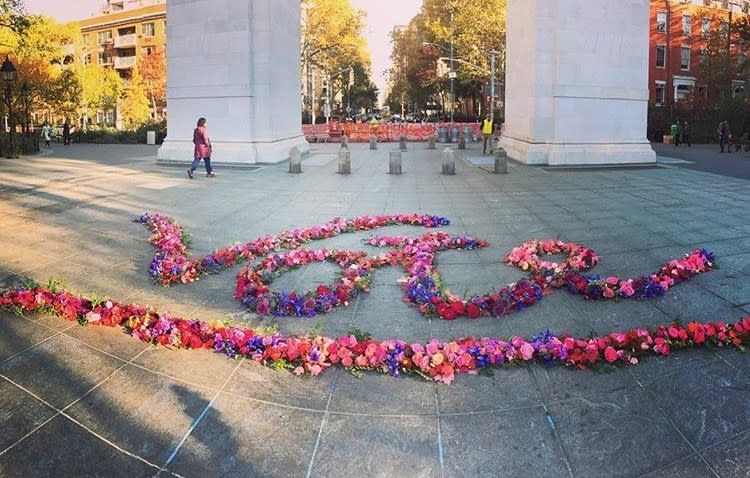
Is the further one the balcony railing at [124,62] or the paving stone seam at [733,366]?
the balcony railing at [124,62]

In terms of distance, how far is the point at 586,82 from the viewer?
2258 cm

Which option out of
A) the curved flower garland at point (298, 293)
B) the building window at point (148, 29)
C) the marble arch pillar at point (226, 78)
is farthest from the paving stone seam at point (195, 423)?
the building window at point (148, 29)

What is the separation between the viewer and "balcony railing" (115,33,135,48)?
85750 millimetres

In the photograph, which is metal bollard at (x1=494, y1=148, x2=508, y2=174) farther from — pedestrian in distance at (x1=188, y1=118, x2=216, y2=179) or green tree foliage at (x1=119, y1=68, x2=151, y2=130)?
green tree foliage at (x1=119, y1=68, x2=151, y2=130)

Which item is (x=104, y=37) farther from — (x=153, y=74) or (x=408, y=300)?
(x=408, y=300)

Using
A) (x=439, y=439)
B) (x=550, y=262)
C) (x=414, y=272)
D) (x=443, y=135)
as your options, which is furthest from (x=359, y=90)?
(x=439, y=439)

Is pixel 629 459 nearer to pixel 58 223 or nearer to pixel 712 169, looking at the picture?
pixel 58 223

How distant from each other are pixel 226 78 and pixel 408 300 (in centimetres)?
1899

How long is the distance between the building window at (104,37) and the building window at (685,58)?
74495mm

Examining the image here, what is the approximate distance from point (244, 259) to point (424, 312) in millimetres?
3247

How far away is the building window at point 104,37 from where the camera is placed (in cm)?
8996

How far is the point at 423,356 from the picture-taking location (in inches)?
187

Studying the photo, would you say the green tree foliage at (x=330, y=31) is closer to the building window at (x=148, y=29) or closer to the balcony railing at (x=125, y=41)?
the building window at (x=148, y=29)

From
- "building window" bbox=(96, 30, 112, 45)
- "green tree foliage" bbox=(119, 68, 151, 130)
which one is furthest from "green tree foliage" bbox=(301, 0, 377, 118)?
"building window" bbox=(96, 30, 112, 45)
